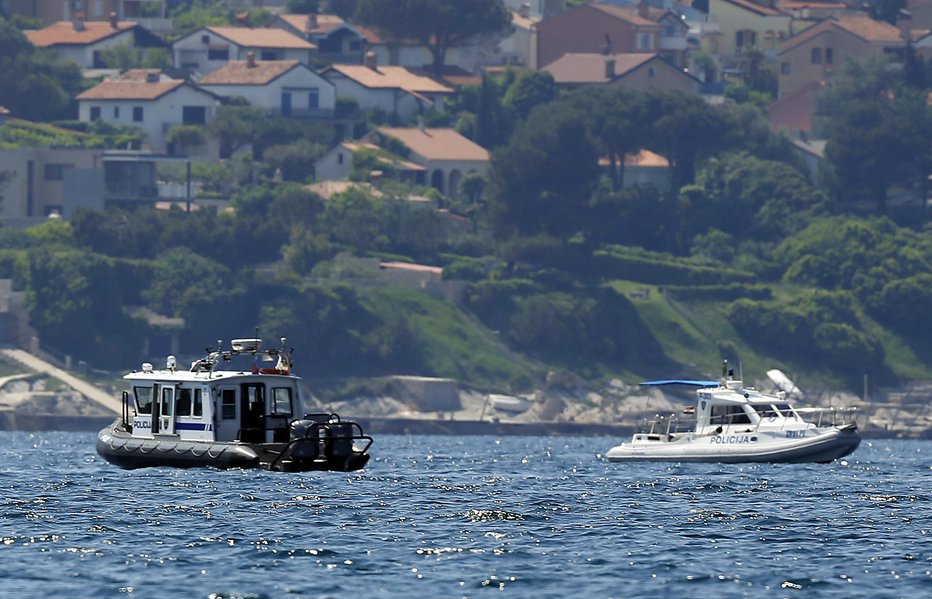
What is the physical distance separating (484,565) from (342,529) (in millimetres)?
6810

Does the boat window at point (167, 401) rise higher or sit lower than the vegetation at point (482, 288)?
lower

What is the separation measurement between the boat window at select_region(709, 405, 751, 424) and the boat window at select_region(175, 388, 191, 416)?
2355 cm

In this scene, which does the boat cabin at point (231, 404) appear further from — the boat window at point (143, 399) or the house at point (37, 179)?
the house at point (37, 179)

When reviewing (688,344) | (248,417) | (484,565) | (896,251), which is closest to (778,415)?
(248,417)

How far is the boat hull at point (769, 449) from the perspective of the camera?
87.1 meters

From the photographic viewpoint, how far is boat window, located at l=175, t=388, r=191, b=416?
243 feet

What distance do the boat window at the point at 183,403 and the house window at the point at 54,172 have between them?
120 metres

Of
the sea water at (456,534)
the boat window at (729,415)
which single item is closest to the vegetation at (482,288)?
the boat window at (729,415)

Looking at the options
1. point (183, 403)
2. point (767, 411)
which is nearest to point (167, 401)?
point (183, 403)

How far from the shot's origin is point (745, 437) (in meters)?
88.1

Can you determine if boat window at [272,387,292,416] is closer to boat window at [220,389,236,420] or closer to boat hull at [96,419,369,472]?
boat window at [220,389,236,420]

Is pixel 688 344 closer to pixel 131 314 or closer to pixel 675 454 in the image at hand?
pixel 131 314

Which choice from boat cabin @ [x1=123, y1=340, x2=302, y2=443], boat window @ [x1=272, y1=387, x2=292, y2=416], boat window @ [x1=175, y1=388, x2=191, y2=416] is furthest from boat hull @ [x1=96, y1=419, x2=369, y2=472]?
boat window @ [x1=272, y1=387, x2=292, y2=416]

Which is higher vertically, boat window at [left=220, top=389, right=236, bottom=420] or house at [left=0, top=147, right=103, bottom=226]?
house at [left=0, top=147, right=103, bottom=226]
